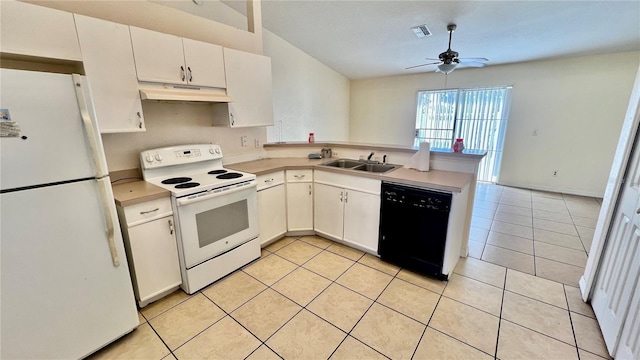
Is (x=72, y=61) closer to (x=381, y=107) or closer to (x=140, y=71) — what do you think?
(x=140, y=71)

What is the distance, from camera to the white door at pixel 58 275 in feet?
4.08

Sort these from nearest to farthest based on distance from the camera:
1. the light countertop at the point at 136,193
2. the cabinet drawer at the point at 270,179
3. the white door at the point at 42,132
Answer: the white door at the point at 42,132, the light countertop at the point at 136,193, the cabinet drawer at the point at 270,179

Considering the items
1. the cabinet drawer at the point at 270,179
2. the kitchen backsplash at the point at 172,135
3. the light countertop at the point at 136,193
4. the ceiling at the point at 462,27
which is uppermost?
the ceiling at the point at 462,27

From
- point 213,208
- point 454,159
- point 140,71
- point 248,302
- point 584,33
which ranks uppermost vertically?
point 584,33

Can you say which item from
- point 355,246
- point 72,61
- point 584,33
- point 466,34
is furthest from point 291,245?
point 584,33

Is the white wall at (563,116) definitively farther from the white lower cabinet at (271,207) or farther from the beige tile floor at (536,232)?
the white lower cabinet at (271,207)

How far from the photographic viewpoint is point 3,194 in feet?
3.89

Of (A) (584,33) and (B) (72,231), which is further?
(A) (584,33)

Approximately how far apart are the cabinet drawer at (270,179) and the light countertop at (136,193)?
866 millimetres

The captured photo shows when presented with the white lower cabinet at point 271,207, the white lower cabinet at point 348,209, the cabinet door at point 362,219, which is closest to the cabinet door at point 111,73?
the white lower cabinet at point 271,207

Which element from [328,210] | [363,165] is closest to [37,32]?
[328,210]

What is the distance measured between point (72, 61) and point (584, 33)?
5.64 m

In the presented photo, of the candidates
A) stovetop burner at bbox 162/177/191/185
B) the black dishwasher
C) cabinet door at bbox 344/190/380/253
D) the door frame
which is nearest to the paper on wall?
the black dishwasher

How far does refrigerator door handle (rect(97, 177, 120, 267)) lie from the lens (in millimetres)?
1457
